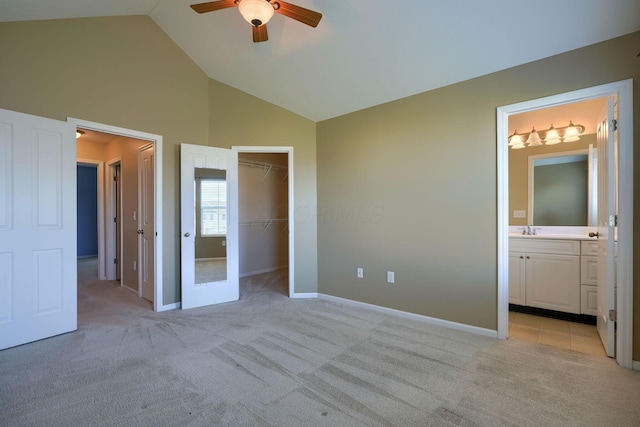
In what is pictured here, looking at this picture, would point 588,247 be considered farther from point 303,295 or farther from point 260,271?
point 260,271

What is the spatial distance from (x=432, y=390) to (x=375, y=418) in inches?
19.7

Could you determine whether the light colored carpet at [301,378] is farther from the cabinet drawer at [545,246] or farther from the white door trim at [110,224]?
the white door trim at [110,224]

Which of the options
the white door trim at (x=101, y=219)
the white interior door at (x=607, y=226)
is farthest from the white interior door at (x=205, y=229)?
the white interior door at (x=607, y=226)

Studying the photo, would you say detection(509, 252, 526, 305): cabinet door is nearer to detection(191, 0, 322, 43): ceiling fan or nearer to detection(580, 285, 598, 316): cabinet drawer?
detection(580, 285, 598, 316): cabinet drawer

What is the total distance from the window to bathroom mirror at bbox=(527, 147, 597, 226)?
417cm

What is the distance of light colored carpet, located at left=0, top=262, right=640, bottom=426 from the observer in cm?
166

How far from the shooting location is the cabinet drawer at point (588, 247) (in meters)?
3.06

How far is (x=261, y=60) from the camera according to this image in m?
3.25

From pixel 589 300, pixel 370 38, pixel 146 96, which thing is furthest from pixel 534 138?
pixel 146 96

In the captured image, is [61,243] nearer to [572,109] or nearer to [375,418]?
[375,418]

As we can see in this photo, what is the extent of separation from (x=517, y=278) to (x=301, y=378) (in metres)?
2.97

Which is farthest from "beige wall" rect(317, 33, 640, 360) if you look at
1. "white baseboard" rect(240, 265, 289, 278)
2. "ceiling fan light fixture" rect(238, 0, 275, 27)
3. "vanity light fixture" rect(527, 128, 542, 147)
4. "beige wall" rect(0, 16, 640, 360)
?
"white baseboard" rect(240, 265, 289, 278)

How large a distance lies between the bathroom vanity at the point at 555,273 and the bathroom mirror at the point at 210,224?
369 centimetres

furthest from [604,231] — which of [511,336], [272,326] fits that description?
[272,326]
